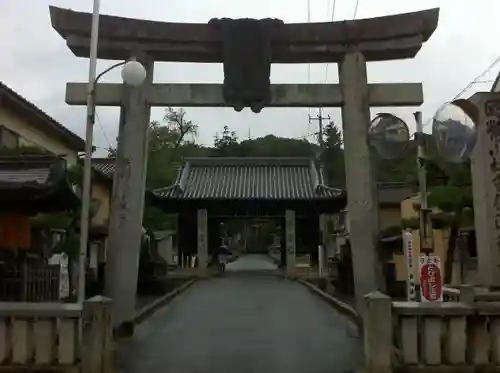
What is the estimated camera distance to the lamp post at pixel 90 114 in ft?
37.2

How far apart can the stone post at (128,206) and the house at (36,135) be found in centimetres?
453

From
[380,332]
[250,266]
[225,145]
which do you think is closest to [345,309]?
[380,332]

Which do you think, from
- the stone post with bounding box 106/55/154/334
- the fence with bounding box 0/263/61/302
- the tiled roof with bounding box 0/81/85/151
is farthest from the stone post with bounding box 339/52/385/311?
the tiled roof with bounding box 0/81/85/151

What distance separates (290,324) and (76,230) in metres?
7.14

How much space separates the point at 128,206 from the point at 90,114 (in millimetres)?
2021

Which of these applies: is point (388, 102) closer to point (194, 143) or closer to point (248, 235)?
point (194, 143)

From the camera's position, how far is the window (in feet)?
69.7

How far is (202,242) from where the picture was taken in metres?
35.2

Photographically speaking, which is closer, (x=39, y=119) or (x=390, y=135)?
(x=390, y=135)

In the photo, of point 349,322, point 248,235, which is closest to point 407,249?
point 349,322

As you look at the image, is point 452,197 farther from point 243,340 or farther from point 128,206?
point 128,206

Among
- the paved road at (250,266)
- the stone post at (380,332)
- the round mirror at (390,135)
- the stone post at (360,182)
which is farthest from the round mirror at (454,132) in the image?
the paved road at (250,266)

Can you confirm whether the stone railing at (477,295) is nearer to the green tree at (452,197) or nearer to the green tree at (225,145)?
the green tree at (452,197)

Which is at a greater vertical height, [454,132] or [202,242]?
[454,132]
